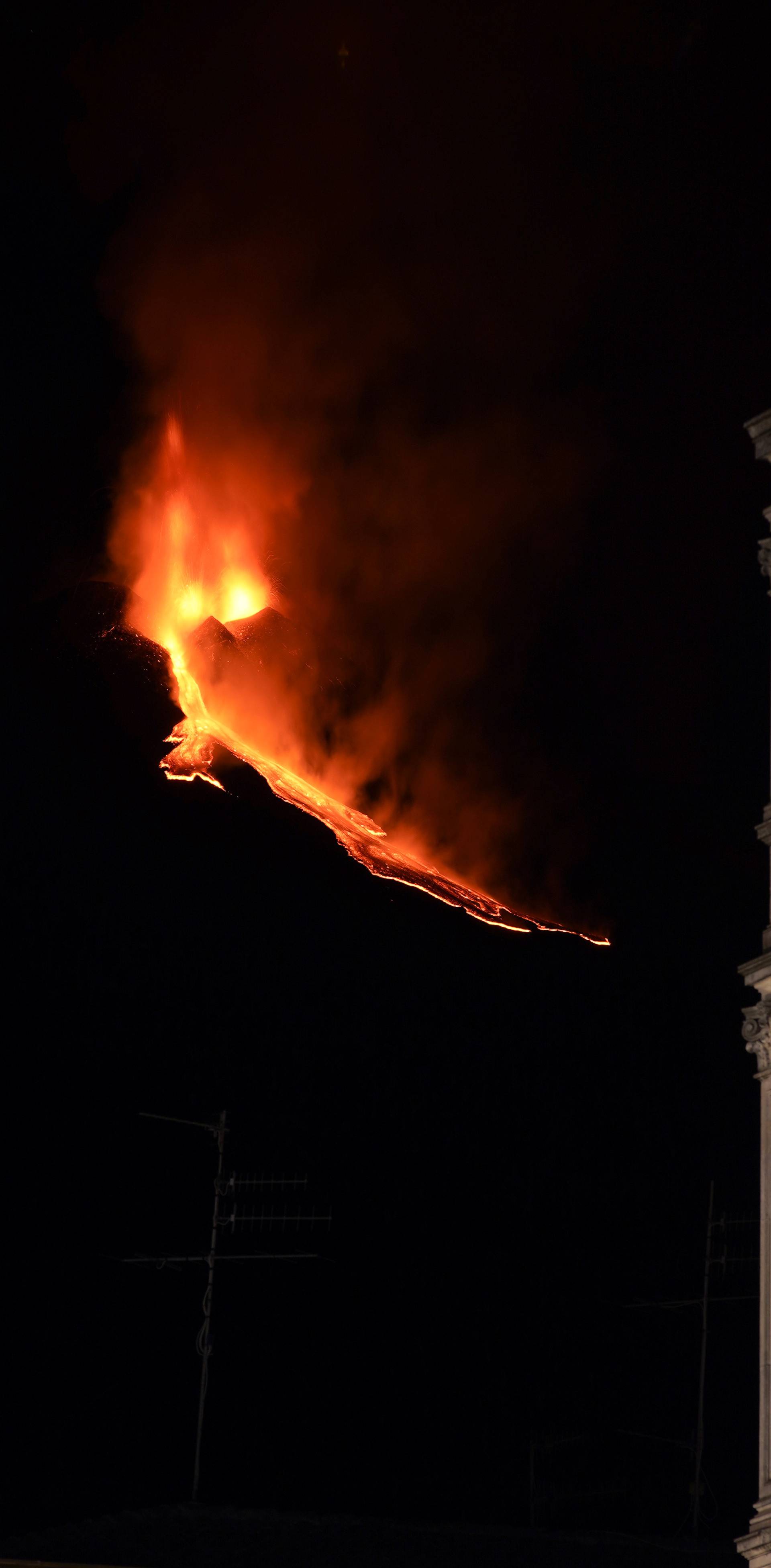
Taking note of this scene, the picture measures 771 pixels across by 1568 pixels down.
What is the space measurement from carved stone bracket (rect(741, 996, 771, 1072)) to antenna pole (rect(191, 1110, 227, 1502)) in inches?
440

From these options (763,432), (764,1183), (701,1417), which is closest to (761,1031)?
(764,1183)

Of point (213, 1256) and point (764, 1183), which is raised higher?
point (764, 1183)

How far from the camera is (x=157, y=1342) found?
67062mm

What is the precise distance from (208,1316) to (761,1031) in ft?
39.3

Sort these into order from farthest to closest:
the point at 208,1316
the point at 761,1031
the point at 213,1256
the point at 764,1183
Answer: the point at 213,1256
the point at 208,1316
the point at 761,1031
the point at 764,1183

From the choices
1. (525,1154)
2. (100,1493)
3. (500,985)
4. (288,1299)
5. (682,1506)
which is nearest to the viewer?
(682,1506)

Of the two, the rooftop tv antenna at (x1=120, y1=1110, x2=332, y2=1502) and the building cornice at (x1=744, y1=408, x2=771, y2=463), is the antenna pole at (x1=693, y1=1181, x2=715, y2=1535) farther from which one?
the building cornice at (x1=744, y1=408, x2=771, y2=463)

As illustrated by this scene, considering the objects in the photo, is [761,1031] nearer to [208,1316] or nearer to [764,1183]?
[764,1183]

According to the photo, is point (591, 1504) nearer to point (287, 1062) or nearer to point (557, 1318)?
point (557, 1318)

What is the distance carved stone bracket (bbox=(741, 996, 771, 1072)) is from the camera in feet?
74.5

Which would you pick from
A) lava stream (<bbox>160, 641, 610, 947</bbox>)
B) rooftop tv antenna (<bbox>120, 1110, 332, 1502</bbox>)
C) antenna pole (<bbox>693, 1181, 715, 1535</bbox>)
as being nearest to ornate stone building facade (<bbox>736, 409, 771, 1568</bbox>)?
rooftop tv antenna (<bbox>120, 1110, 332, 1502</bbox>)

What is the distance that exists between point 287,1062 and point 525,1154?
463 inches

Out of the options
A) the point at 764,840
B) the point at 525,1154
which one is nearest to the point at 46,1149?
the point at 525,1154

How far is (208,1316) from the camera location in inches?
1216
